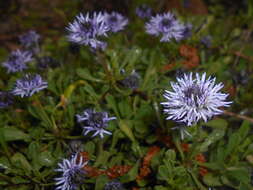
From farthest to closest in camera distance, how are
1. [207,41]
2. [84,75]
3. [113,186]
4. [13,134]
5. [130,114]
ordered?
1. [207,41]
2. [84,75]
3. [130,114]
4. [13,134]
5. [113,186]

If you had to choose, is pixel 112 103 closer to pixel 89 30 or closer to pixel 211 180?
pixel 89 30

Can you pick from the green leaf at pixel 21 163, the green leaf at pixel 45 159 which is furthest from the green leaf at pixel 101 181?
the green leaf at pixel 21 163

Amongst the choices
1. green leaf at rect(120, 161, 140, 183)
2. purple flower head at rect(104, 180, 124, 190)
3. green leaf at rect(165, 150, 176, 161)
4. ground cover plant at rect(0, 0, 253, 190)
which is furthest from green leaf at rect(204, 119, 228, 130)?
purple flower head at rect(104, 180, 124, 190)

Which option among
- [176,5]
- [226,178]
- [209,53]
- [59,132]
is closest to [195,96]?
[226,178]

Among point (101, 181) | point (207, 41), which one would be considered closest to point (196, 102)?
point (101, 181)

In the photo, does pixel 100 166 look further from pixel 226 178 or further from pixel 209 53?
pixel 209 53

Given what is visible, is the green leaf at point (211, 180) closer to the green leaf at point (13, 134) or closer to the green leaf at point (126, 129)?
the green leaf at point (126, 129)

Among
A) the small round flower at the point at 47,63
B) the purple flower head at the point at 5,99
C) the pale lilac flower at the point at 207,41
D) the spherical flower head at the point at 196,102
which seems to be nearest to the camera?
the spherical flower head at the point at 196,102
